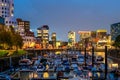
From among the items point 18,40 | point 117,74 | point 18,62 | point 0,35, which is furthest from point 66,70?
point 18,40

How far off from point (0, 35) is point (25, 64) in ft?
90.9

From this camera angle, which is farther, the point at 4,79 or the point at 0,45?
the point at 0,45

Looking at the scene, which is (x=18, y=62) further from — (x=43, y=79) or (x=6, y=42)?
(x=43, y=79)

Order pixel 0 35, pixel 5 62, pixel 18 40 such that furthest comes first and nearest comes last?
pixel 18 40 < pixel 0 35 < pixel 5 62

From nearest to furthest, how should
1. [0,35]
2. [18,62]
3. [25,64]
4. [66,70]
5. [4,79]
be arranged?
[4,79] < [66,70] < [25,64] < [18,62] < [0,35]

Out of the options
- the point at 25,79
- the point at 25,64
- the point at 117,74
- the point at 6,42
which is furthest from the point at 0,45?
the point at 25,79

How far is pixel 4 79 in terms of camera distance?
50.3 metres

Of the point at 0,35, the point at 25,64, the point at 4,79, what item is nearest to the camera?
the point at 4,79

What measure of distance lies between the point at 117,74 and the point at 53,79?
689 inches

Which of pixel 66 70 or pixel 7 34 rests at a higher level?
pixel 7 34

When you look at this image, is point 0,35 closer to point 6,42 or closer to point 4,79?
point 6,42

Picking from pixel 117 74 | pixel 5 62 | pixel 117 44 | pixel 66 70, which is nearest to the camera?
pixel 117 74

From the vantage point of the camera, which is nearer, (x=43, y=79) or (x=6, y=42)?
(x=43, y=79)

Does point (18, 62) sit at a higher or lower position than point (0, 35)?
lower
